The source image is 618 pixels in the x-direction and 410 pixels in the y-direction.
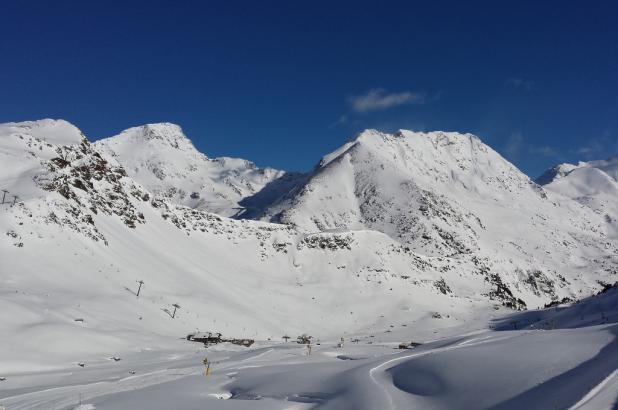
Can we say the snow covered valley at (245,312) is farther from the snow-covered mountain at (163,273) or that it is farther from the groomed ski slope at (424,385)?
the snow-covered mountain at (163,273)

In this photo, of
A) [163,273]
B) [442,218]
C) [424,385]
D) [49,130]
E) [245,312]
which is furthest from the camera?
[442,218]

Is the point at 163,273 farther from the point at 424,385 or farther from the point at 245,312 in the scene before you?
the point at 424,385

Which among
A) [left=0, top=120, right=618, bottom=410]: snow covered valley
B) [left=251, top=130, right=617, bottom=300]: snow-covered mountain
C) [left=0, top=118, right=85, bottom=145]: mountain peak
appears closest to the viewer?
[left=0, top=120, right=618, bottom=410]: snow covered valley

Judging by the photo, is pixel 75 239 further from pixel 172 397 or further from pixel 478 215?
pixel 478 215

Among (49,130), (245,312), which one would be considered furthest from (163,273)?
(49,130)

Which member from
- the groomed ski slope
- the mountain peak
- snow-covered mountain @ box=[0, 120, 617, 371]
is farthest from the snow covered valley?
the mountain peak

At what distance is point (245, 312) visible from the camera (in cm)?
5012

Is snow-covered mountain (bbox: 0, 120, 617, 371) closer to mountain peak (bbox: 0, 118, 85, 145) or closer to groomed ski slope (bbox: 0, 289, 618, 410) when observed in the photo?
mountain peak (bbox: 0, 118, 85, 145)

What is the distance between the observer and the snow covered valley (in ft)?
29.5

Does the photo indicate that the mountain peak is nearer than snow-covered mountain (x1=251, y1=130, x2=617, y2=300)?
Yes

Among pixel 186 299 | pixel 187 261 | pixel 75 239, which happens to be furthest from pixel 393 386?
pixel 187 261

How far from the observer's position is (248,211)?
199125 millimetres

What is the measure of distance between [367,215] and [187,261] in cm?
10313

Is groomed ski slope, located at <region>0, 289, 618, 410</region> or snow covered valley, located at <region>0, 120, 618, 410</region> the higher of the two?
snow covered valley, located at <region>0, 120, 618, 410</region>
